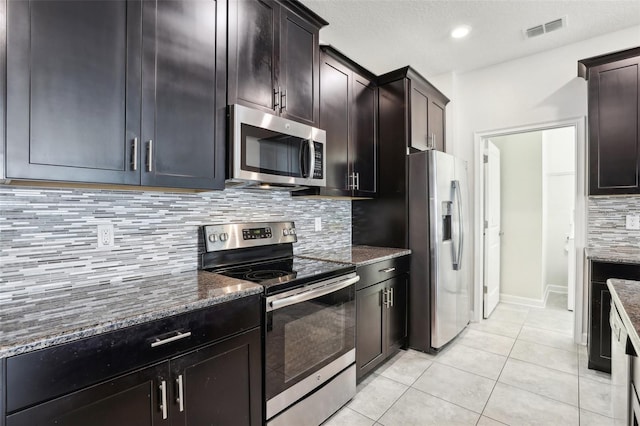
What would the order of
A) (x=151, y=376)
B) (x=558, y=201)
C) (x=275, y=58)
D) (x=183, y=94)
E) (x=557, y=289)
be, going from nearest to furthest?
(x=151, y=376)
(x=183, y=94)
(x=275, y=58)
(x=558, y=201)
(x=557, y=289)

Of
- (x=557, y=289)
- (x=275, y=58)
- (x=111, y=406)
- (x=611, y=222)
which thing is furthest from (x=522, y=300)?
(x=111, y=406)

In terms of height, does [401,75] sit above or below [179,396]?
above

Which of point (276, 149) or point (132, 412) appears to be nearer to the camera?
point (132, 412)

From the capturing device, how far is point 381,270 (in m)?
2.54

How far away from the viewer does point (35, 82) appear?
1.14 meters

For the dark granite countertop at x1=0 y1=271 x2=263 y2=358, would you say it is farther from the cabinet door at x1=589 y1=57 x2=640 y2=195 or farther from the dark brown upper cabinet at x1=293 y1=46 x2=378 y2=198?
the cabinet door at x1=589 y1=57 x2=640 y2=195

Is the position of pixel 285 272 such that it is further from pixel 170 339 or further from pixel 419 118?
pixel 419 118

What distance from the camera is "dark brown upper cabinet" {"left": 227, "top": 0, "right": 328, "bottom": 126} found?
1.78 metres

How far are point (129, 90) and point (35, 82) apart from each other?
304 mm

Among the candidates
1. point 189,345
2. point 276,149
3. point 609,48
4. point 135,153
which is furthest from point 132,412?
point 609,48

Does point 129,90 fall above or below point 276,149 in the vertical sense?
above

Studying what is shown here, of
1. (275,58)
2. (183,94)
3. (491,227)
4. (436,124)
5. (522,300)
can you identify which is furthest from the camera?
(522,300)

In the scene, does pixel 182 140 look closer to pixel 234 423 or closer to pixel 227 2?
pixel 227 2

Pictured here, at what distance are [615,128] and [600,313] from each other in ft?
4.76
